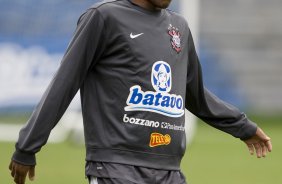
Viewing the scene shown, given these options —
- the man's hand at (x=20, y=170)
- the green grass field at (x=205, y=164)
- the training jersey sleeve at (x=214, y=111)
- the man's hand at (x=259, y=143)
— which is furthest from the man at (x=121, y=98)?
the green grass field at (x=205, y=164)

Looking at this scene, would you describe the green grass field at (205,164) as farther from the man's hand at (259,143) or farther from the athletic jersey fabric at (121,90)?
the athletic jersey fabric at (121,90)

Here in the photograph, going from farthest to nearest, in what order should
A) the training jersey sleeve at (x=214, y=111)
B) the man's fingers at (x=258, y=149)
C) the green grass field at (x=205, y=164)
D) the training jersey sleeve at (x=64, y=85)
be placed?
the green grass field at (x=205, y=164) → the man's fingers at (x=258, y=149) → the training jersey sleeve at (x=214, y=111) → the training jersey sleeve at (x=64, y=85)

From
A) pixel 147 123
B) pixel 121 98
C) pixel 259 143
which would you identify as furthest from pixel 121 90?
pixel 259 143

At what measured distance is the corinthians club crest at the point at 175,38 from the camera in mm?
4902

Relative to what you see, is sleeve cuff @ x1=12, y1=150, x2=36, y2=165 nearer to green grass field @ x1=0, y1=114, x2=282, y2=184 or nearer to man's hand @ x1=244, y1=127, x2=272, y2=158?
man's hand @ x1=244, y1=127, x2=272, y2=158

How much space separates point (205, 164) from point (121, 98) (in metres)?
6.41

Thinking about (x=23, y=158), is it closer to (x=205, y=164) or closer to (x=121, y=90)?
(x=121, y=90)

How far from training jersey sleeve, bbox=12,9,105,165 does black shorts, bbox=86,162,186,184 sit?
1.01ft

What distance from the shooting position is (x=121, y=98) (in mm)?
4684

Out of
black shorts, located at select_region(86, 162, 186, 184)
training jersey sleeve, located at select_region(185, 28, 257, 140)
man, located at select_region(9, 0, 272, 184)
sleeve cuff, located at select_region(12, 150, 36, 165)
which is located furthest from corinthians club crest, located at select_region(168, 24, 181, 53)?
sleeve cuff, located at select_region(12, 150, 36, 165)

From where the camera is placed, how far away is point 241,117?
5.38 meters

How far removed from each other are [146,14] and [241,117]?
3.09ft

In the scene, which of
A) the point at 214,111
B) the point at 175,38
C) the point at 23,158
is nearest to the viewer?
the point at 23,158

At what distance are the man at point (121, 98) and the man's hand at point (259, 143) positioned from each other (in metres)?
0.68
